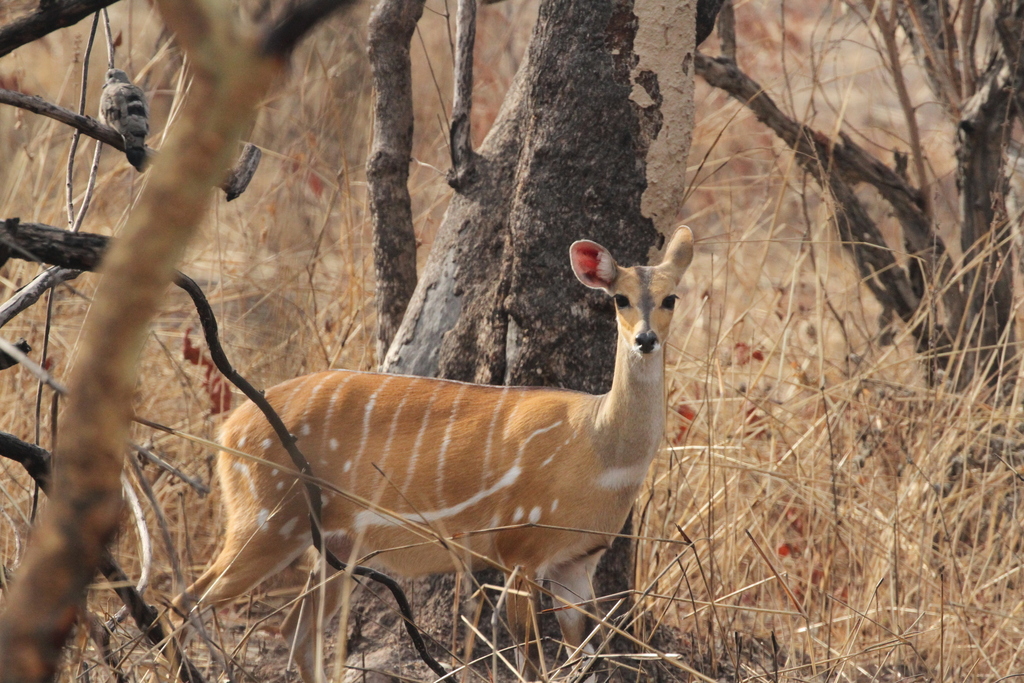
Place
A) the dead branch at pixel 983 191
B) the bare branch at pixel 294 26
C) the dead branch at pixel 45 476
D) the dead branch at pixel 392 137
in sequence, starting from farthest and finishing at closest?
the dead branch at pixel 983 191
the dead branch at pixel 392 137
the dead branch at pixel 45 476
the bare branch at pixel 294 26

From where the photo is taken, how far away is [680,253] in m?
3.04

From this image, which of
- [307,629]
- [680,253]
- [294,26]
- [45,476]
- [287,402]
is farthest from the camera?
[307,629]

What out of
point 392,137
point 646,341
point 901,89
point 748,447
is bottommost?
point 748,447

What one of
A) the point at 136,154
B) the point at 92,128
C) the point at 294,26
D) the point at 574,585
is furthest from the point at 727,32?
the point at 294,26

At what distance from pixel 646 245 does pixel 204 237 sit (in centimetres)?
304

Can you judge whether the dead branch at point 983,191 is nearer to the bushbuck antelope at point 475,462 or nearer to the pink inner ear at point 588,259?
the bushbuck antelope at point 475,462

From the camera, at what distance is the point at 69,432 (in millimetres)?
913

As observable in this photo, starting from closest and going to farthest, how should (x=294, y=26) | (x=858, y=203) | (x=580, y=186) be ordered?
(x=294, y=26) → (x=580, y=186) → (x=858, y=203)

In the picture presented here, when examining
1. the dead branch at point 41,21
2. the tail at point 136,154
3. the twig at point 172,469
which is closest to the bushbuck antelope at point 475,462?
the twig at point 172,469

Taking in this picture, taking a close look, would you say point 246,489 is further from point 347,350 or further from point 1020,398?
point 1020,398

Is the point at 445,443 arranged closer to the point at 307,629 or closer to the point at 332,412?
the point at 332,412

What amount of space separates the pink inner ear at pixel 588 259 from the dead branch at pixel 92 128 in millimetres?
1008

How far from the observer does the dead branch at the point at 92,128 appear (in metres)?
1.88

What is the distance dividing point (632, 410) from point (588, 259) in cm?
44
